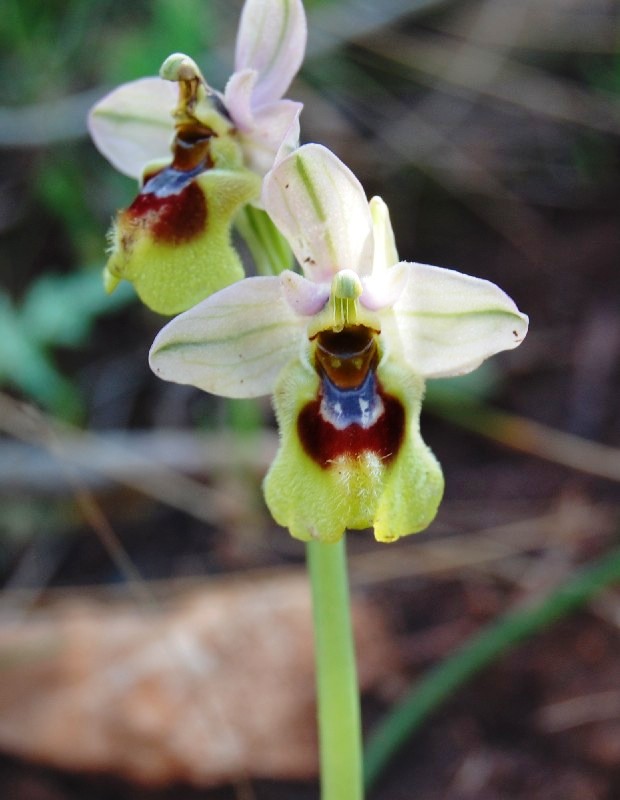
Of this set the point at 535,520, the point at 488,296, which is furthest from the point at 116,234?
the point at 535,520

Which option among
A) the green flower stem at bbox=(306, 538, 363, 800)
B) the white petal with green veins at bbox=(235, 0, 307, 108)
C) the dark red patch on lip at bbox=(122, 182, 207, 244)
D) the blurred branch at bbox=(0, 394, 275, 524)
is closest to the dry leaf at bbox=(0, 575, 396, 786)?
the blurred branch at bbox=(0, 394, 275, 524)

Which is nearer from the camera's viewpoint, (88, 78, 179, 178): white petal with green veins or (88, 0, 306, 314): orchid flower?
(88, 0, 306, 314): orchid flower

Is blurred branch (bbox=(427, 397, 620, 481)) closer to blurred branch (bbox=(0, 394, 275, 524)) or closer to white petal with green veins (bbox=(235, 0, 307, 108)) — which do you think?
blurred branch (bbox=(0, 394, 275, 524))

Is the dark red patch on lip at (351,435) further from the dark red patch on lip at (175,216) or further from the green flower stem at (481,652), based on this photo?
the green flower stem at (481,652)

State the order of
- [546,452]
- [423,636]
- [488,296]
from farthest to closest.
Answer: [546,452] < [423,636] < [488,296]

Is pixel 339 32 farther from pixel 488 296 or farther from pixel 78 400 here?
pixel 488 296

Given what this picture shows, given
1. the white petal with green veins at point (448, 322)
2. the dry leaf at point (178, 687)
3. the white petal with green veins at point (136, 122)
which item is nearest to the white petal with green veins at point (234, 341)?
the white petal with green veins at point (448, 322)
